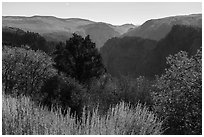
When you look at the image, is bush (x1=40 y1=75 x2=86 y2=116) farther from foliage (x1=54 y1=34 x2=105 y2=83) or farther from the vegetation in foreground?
foliage (x1=54 y1=34 x2=105 y2=83)

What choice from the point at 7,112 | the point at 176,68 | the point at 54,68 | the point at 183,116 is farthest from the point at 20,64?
the point at 7,112

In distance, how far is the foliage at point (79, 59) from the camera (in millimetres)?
44156

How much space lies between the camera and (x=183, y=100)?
22.9 metres

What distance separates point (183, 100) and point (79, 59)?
2393 centimetres

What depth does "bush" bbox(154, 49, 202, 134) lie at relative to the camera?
847 inches

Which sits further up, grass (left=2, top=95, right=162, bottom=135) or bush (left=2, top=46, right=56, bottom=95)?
grass (left=2, top=95, right=162, bottom=135)

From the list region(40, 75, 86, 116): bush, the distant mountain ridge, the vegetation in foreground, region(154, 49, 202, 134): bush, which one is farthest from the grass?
the distant mountain ridge

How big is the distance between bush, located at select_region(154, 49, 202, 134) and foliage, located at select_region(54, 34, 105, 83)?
1914 cm

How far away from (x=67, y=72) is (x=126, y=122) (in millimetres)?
31911

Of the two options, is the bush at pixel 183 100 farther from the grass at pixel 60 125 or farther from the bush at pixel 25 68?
the bush at pixel 25 68

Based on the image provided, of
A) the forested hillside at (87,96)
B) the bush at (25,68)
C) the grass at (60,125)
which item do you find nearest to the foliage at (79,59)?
the forested hillside at (87,96)

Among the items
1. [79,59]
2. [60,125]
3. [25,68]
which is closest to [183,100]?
[60,125]

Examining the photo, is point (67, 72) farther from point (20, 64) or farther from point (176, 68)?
point (176, 68)

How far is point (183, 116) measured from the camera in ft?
73.7
